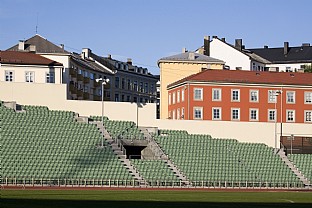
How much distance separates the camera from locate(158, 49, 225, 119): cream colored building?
106 m

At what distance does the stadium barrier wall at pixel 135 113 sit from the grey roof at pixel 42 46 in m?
19.8

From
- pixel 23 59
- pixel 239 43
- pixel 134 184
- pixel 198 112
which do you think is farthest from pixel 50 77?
pixel 239 43

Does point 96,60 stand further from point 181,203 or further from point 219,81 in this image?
point 181,203

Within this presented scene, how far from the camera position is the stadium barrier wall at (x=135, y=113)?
74188 mm

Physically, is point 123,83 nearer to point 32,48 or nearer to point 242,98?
point 32,48

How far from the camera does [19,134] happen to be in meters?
65.2

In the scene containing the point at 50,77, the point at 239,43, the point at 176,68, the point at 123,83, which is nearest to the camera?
the point at 50,77

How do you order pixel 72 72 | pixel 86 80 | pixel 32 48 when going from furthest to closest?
pixel 86 80 → pixel 32 48 → pixel 72 72

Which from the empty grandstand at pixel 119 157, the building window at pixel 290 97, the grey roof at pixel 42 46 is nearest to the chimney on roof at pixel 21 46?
the grey roof at pixel 42 46

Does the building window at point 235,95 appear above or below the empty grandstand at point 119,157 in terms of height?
above

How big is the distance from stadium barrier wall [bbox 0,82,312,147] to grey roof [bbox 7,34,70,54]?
19784 millimetres

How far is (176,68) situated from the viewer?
355 ft

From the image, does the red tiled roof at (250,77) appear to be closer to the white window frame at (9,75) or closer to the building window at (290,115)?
the building window at (290,115)

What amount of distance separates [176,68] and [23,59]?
2922cm
